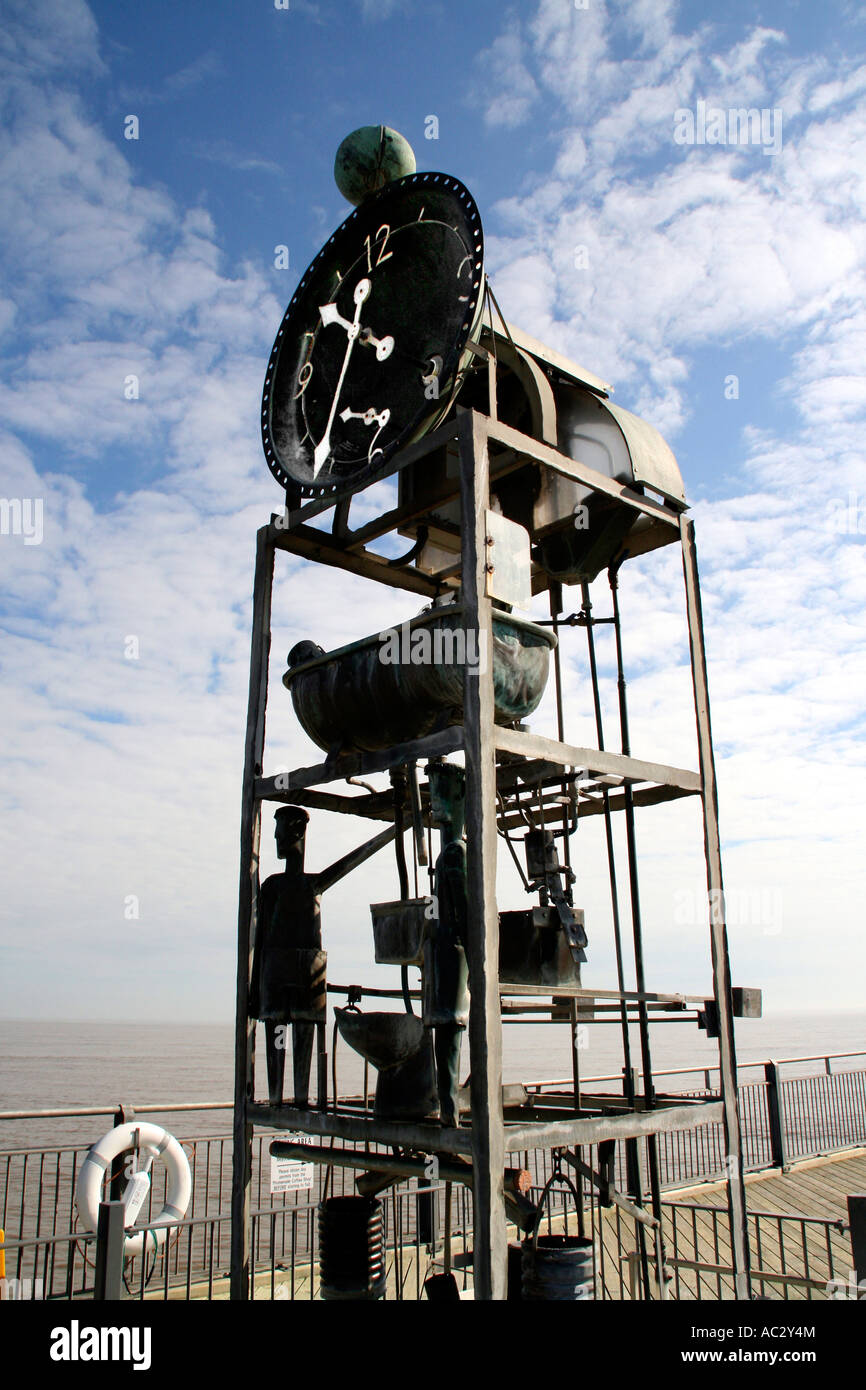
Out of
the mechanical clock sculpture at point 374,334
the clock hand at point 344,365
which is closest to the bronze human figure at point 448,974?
the mechanical clock sculpture at point 374,334

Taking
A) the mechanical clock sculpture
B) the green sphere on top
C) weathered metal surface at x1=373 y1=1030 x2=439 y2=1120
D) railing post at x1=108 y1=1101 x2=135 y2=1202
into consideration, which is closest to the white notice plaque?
weathered metal surface at x1=373 y1=1030 x2=439 y2=1120

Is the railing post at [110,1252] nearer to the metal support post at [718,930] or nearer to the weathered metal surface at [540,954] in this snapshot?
the weathered metal surface at [540,954]

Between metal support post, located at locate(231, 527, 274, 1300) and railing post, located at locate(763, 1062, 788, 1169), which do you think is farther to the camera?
railing post, located at locate(763, 1062, 788, 1169)

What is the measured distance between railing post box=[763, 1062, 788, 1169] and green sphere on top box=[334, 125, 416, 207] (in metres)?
15.5

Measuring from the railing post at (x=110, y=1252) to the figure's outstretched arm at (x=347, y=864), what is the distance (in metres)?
2.83

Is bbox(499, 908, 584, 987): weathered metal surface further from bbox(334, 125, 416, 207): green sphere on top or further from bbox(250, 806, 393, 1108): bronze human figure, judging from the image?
bbox(334, 125, 416, 207): green sphere on top

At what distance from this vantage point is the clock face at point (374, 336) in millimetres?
7395

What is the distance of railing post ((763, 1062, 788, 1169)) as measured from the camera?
57.6 ft

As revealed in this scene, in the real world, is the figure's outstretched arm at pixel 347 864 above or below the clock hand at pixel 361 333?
below

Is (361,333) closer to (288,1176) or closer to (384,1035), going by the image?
(384,1035)

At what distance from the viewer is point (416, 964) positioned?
271 inches

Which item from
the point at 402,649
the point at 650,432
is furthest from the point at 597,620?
the point at 402,649

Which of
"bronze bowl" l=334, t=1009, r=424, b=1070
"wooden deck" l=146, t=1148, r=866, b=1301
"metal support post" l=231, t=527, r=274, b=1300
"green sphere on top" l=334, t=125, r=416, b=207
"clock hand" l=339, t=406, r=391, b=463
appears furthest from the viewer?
"wooden deck" l=146, t=1148, r=866, b=1301

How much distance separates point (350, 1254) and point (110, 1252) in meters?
2.09
